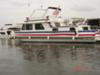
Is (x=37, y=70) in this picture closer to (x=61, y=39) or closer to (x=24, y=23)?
(x=61, y=39)

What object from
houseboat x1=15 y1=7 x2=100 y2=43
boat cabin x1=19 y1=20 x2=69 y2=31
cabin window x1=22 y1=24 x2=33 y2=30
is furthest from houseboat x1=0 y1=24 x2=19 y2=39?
boat cabin x1=19 y1=20 x2=69 y2=31

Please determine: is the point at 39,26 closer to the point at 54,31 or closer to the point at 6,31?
the point at 54,31

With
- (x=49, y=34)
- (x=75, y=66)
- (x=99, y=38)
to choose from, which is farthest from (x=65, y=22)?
(x=75, y=66)

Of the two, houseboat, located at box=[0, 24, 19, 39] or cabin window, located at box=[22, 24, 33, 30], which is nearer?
cabin window, located at box=[22, 24, 33, 30]

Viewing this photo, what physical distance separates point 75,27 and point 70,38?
138 cm

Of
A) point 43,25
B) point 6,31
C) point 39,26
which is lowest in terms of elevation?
point 6,31

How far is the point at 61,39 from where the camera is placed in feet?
103

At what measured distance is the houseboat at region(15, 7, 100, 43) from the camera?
30.3 m

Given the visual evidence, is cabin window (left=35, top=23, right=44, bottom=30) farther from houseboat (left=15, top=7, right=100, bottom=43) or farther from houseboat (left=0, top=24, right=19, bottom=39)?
houseboat (left=0, top=24, right=19, bottom=39)

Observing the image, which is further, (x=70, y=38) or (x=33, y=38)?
(x=33, y=38)

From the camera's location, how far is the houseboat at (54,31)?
3034cm

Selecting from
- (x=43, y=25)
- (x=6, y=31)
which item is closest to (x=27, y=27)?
(x=43, y=25)

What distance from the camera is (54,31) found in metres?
31.8

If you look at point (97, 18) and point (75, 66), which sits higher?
point (97, 18)
